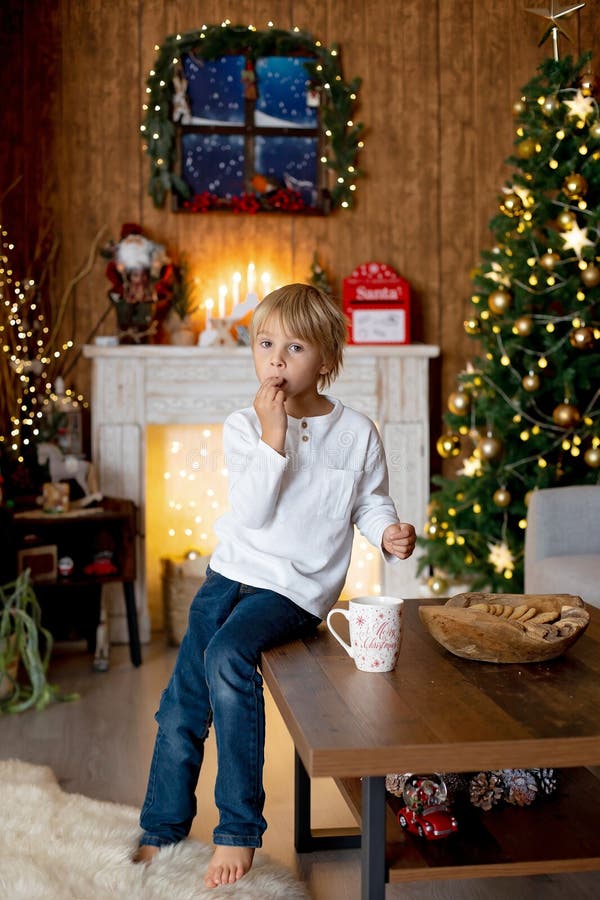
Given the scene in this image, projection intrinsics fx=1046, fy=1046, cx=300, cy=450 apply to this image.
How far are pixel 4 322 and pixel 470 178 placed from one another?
206 centimetres

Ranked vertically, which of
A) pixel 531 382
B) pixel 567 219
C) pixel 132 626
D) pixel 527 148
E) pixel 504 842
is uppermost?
pixel 527 148

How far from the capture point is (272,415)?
1.98 m

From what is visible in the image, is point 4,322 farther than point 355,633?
Yes

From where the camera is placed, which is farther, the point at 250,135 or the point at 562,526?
the point at 250,135

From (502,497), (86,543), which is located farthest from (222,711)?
(86,543)

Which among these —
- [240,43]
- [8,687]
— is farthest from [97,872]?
[240,43]

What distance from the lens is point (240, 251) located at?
4.43m

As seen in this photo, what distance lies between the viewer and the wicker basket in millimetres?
4070

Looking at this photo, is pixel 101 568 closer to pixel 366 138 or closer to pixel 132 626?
pixel 132 626

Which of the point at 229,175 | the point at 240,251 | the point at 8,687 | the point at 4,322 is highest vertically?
the point at 229,175

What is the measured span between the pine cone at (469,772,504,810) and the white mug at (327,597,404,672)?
12.3 inches

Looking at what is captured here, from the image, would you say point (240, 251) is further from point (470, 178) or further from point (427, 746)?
point (427, 746)

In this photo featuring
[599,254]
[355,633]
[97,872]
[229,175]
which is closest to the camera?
[355,633]

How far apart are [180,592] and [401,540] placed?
2260 millimetres
